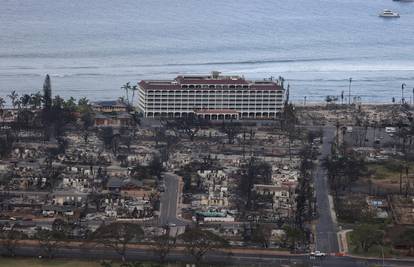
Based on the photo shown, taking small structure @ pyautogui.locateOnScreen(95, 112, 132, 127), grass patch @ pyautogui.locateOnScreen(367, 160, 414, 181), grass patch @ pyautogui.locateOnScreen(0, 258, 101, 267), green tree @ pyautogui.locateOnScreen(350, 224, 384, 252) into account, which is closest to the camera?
grass patch @ pyautogui.locateOnScreen(0, 258, 101, 267)

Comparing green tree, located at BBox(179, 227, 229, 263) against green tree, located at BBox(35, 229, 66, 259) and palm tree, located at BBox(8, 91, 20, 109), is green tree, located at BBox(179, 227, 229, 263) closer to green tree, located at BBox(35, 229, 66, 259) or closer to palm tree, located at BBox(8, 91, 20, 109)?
green tree, located at BBox(35, 229, 66, 259)

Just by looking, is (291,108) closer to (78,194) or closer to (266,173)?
(266,173)

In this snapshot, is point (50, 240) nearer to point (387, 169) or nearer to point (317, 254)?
point (317, 254)

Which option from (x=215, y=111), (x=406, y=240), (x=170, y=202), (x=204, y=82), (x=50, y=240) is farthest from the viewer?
(x=204, y=82)

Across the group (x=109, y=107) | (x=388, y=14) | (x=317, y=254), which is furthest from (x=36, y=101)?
(x=388, y=14)

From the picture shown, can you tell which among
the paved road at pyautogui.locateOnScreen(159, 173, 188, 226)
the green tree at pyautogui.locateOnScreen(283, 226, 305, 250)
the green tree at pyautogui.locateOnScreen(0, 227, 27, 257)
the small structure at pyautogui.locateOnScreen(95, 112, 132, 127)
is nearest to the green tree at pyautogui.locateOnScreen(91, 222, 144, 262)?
the green tree at pyautogui.locateOnScreen(0, 227, 27, 257)

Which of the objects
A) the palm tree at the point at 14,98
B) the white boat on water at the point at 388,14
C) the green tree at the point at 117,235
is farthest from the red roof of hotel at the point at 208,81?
the white boat on water at the point at 388,14
